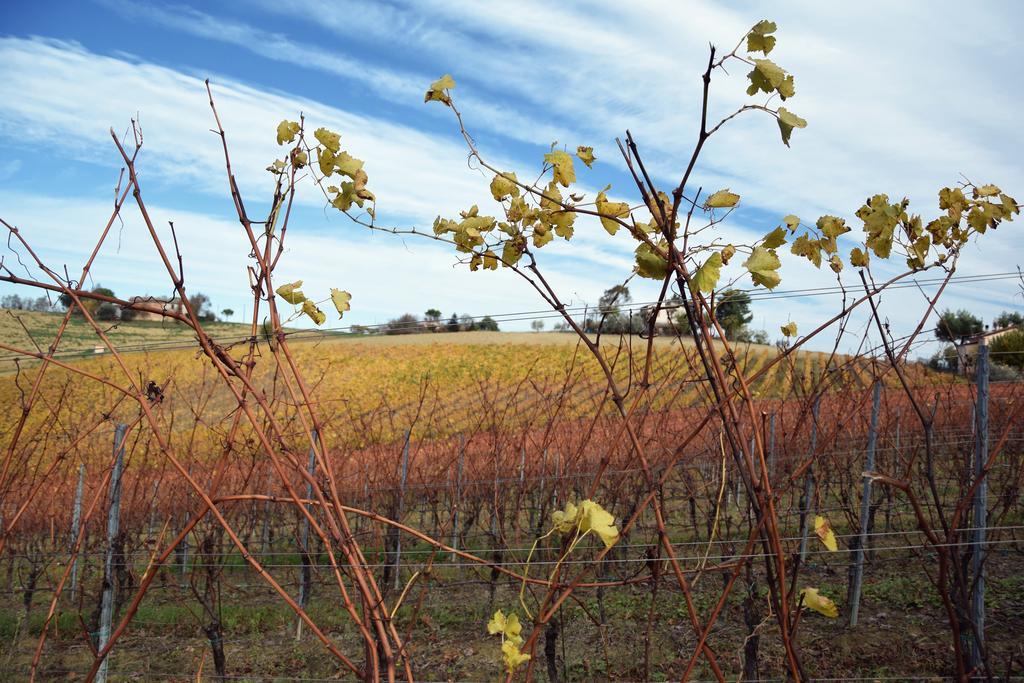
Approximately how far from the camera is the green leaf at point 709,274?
1.00 metres

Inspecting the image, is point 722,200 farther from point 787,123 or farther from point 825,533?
point 825,533

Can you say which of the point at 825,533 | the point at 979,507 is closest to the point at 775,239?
the point at 825,533

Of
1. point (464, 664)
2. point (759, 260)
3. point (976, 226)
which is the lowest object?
point (464, 664)

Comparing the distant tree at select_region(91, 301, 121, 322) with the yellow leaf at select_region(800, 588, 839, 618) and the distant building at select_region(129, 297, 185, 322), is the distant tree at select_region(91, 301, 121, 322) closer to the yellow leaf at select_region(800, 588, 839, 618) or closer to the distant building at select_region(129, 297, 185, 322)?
the distant building at select_region(129, 297, 185, 322)

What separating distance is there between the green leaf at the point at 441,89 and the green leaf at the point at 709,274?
1.64 feet

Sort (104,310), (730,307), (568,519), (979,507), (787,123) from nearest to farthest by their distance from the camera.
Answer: (787,123), (568,519), (979,507), (730,307), (104,310)

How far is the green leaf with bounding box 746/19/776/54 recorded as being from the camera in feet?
3.20

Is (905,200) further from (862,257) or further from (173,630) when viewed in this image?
(173,630)

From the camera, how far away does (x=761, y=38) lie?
38.4 inches

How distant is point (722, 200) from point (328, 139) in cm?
56

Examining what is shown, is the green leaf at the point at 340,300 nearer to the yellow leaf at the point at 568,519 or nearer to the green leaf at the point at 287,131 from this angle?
the green leaf at the point at 287,131

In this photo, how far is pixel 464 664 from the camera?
480cm

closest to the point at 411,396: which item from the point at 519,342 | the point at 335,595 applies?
the point at 519,342

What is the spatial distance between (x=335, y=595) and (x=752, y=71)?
263 inches
